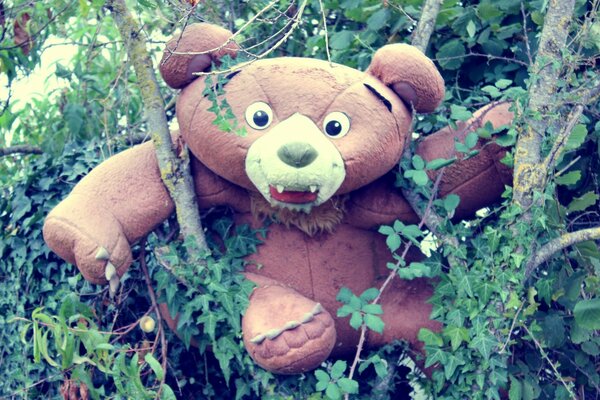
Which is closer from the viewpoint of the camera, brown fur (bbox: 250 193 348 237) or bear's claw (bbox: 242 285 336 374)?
bear's claw (bbox: 242 285 336 374)

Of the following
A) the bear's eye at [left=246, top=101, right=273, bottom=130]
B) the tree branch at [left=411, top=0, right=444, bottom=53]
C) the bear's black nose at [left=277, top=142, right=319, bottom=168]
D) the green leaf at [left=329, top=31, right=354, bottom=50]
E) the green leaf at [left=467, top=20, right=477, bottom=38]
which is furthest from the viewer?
the green leaf at [left=329, top=31, right=354, bottom=50]

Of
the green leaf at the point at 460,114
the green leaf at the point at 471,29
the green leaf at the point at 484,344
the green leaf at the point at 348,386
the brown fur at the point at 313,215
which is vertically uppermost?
the green leaf at the point at 460,114

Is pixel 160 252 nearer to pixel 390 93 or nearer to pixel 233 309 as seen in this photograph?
pixel 233 309

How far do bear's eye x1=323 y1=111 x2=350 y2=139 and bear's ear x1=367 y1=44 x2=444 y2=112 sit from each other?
0.21 metres

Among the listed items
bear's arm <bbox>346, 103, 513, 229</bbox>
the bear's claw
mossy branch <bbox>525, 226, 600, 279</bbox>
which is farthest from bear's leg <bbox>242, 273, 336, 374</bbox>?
mossy branch <bbox>525, 226, 600, 279</bbox>

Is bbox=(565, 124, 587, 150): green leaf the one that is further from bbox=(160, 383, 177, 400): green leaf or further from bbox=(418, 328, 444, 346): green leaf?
bbox=(160, 383, 177, 400): green leaf

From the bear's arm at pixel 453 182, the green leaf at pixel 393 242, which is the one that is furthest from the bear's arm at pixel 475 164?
the green leaf at pixel 393 242

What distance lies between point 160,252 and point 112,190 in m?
0.24

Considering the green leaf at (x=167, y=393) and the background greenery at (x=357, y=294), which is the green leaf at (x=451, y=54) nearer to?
the background greenery at (x=357, y=294)

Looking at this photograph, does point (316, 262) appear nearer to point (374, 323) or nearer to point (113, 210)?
point (374, 323)

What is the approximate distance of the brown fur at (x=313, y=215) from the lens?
10.2ft

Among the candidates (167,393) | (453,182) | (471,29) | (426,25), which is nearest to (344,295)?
(453,182)

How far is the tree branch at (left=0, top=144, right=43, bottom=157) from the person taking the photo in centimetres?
394

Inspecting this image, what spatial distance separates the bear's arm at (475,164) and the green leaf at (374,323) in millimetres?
471
